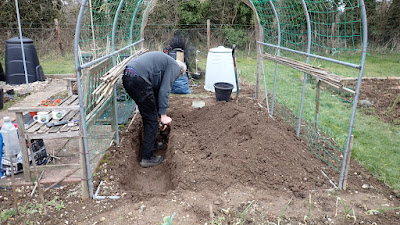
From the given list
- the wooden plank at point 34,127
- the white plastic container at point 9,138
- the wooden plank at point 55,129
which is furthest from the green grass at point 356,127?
the white plastic container at point 9,138

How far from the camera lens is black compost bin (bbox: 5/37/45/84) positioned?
25.6ft

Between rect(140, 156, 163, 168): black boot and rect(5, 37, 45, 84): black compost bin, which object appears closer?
rect(140, 156, 163, 168): black boot

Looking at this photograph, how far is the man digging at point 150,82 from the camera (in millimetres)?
3600

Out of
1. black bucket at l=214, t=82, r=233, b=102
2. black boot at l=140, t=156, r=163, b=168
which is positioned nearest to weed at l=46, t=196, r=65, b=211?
black boot at l=140, t=156, r=163, b=168

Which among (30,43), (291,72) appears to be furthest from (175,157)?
(291,72)

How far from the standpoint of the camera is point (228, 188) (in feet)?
10.3

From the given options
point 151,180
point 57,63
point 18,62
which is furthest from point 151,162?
point 57,63

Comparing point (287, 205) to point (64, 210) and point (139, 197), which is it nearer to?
point (139, 197)

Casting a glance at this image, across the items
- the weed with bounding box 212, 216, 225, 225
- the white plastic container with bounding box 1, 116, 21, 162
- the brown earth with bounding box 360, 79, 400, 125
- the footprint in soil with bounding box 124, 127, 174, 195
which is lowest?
the footprint in soil with bounding box 124, 127, 174, 195

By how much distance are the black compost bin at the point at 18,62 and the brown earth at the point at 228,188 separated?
5.02 metres

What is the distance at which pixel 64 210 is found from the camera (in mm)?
2811

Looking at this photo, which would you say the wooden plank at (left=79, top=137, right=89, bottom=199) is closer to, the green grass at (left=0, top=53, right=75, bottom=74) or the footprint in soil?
the footprint in soil

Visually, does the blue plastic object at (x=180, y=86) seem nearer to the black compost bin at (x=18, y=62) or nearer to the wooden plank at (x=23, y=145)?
the black compost bin at (x=18, y=62)

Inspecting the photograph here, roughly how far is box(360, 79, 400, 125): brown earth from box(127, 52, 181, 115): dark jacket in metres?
4.54
